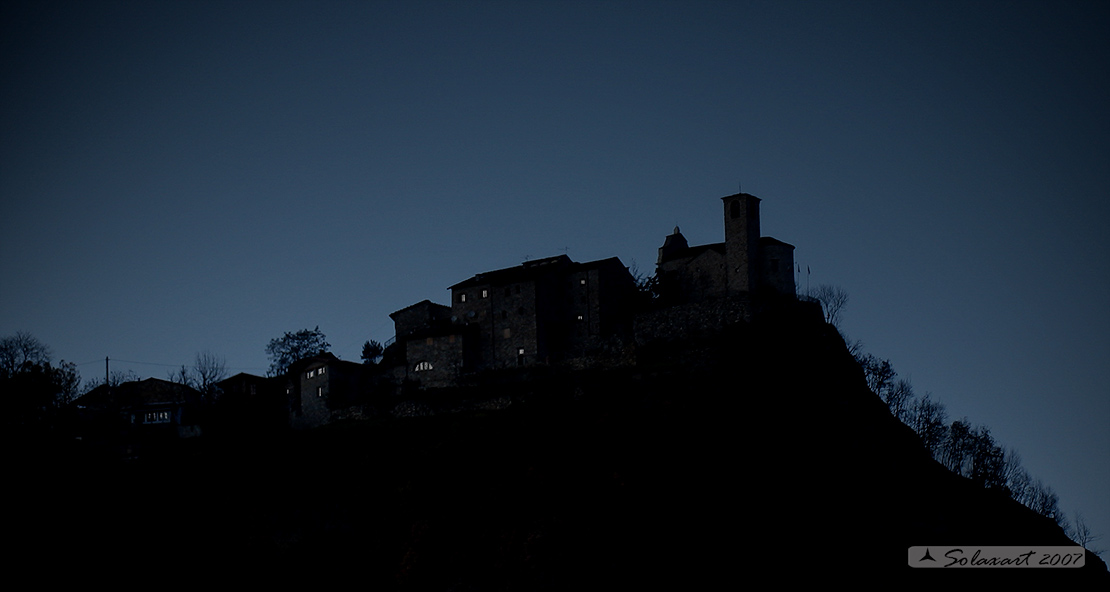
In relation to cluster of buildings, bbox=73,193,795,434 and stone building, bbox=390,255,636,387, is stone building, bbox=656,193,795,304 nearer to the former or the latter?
cluster of buildings, bbox=73,193,795,434

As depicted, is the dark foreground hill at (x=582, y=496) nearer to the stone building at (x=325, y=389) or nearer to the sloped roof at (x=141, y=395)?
the stone building at (x=325, y=389)

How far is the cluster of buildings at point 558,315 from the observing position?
2901 inches

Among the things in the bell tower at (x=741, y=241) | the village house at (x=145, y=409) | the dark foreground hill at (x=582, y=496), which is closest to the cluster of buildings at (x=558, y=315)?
the bell tower at (x=741, y=241)

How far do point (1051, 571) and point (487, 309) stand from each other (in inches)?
1673

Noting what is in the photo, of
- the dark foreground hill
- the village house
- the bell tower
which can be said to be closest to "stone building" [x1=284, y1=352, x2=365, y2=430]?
the dark foreground hill

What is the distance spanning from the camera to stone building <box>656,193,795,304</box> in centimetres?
7331

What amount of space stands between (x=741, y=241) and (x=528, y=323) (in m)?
17.0

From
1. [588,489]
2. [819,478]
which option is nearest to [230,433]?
[588,489]

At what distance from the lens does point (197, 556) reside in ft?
224

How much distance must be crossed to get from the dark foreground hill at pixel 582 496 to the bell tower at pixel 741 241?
394 cm

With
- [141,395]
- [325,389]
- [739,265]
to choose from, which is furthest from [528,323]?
[141,395]

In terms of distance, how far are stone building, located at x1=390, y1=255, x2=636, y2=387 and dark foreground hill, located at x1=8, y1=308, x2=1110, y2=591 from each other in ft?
12.5

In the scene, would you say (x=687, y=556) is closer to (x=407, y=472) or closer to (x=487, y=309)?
(x=407, y=472)

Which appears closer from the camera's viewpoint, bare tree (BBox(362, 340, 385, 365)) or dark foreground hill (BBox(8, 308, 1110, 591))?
dark foreground hill (BBox(8, 308, 1110, 591))
